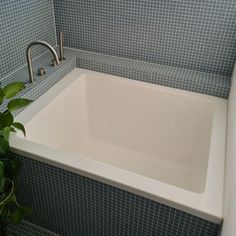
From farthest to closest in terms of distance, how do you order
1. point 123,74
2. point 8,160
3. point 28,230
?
point 123,74, point 28,230, point 8,160

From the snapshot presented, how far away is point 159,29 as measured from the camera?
173cm

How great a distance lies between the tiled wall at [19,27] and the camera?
1.57 m

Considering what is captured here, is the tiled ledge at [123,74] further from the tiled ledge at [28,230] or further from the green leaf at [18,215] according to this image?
the tiled ledge at [28,230]

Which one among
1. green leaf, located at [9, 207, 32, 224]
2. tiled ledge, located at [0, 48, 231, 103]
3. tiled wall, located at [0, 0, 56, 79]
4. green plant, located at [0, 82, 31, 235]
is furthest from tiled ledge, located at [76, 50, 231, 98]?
green leaf, located at [9, 207, 32, 224]

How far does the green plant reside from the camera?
3.63 feet

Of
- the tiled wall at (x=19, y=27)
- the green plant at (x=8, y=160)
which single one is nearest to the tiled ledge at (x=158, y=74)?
the tiled wall at (x=19, y=27)

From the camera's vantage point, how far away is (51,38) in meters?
2.00

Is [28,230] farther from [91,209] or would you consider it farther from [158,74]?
[158,74]

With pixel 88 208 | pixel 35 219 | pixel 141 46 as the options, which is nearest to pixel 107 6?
pixel 141 46

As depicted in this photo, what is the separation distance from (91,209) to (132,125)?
30.2 inches

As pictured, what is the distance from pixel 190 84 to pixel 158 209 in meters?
0.88

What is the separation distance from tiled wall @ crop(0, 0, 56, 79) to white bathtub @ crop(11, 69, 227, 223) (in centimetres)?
29

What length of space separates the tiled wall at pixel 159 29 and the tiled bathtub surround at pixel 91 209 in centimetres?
101

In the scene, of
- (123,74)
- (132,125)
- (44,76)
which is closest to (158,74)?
(123,74)
